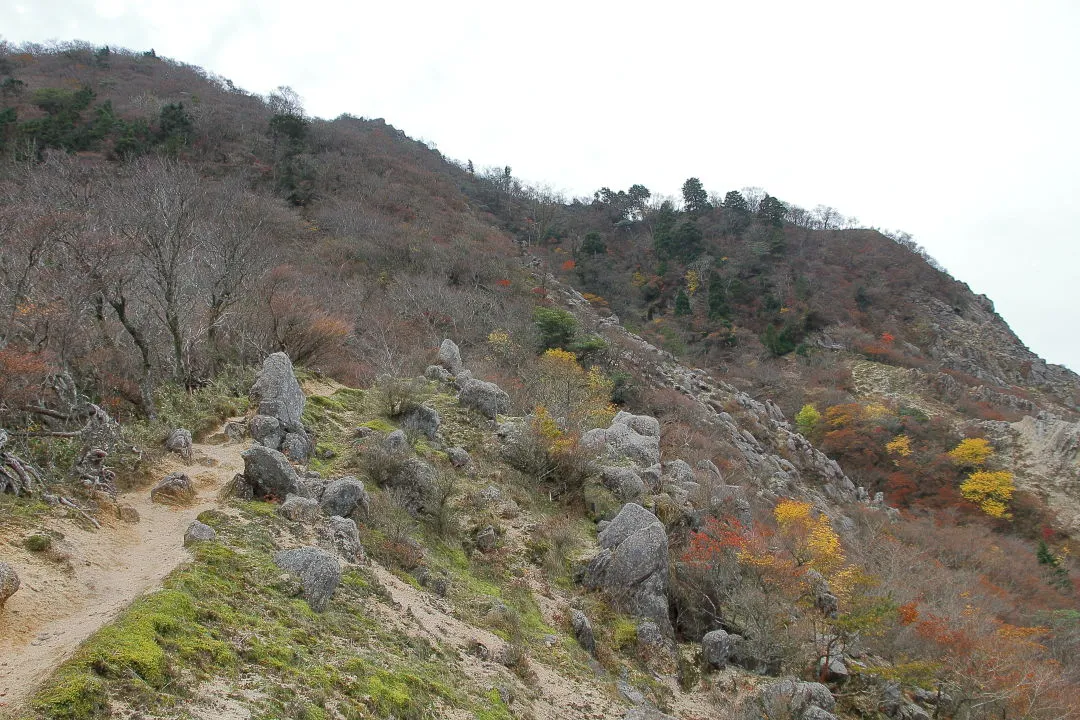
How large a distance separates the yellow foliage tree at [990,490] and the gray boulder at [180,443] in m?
29.7

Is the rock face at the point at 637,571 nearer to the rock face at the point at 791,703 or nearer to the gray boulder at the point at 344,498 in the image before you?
the rock face at the point at 791,703

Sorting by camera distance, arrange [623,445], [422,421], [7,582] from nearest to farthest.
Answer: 1. [7,582]
2. [422,421]
3. [623,445]

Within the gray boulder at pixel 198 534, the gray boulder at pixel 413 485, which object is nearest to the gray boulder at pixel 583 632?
the gray boulder at pixel 413 485

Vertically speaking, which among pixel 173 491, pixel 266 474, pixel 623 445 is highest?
pixel 623 445

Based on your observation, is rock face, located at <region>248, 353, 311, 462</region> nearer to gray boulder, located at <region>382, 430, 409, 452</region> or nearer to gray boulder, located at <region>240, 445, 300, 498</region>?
gray boulder, located at <region>382, 430, 409, 452</region>

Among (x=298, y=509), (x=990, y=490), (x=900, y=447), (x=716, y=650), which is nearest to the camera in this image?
(x=298, y=509)

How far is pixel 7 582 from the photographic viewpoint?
3.58 m

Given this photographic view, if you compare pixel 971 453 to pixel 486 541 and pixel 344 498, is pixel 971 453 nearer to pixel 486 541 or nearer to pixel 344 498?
pixel 486 541

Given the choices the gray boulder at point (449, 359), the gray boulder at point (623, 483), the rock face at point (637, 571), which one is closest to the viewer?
the rock face at point (637, 571)

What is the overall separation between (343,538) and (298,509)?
0.60 metres

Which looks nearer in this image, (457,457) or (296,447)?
(296,447)

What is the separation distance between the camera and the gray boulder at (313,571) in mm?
4902

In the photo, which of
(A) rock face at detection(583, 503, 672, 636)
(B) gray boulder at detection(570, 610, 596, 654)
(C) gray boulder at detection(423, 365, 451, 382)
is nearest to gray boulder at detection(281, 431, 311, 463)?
(B) gray boulder at detection(570, 610, 596, 654)

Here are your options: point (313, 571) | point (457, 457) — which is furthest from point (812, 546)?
point (313, 571)
